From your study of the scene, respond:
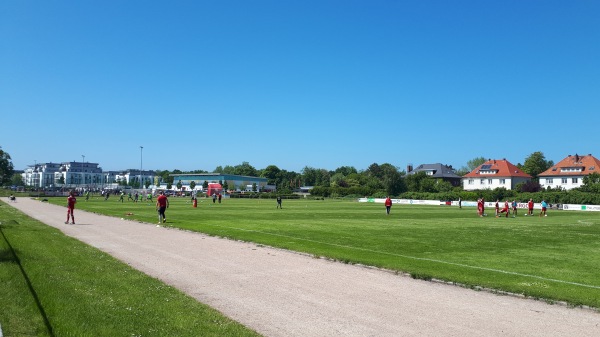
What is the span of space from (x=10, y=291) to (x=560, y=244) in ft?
70.9

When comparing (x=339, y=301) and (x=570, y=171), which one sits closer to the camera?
(x=339, y=301)

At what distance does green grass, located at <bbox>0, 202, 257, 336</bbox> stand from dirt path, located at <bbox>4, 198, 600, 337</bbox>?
71cm

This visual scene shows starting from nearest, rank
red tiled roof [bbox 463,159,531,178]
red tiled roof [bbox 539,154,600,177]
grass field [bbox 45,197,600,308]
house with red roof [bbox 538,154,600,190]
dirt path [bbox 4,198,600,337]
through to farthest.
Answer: dirt path [bbox 4,198,600,337] < grass field [bbox 45,197,600,308] < red tiled roof [bbox 539,154,600,177] < house with red roof [bbox 538,154,600,190] < red tiled roof [bbox 463,159,531,178]

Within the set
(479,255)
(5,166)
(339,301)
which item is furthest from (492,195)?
(5,166)

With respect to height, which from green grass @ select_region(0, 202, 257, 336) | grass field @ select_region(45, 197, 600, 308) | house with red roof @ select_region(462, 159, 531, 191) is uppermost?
house with red roof @ select_region(462, 159, 531, 191)

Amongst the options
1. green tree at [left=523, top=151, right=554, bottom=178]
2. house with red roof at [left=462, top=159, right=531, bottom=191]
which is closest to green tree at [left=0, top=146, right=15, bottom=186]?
house with red roof at [left=462, top=159, right=531, bottom=191]

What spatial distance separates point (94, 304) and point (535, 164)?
157 meters

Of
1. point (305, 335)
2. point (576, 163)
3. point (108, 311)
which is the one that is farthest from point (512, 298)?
point (576, 163)

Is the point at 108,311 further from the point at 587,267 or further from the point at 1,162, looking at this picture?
the point at 1,162

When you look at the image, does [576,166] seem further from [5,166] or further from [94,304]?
[5,166]

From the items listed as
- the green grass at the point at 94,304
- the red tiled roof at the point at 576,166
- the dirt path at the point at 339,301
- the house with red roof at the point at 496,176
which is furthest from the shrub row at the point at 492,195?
the green grass at the point at 94,304

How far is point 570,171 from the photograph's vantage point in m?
124

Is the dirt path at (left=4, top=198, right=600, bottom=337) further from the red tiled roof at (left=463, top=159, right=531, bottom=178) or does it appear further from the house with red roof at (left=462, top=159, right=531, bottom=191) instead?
the red tiled roof at (left=463, top=159, right=531, bottom=178)

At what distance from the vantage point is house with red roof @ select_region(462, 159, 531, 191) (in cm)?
13088
